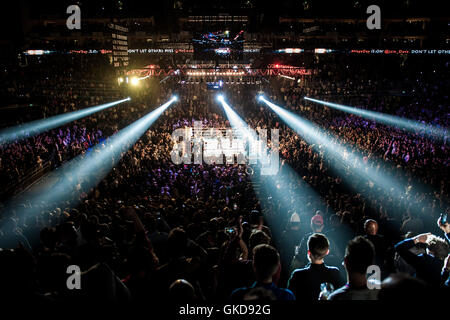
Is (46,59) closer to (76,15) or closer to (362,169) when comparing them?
(76,15)

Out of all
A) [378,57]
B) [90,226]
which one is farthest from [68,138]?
[378,57]

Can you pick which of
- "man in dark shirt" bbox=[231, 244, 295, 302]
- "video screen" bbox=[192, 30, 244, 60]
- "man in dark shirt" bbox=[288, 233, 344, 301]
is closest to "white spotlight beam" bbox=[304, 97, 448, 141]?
"video screen" bbox=[192, 30, 244, 60]

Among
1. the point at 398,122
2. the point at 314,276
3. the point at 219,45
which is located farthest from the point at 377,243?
the point at 398,122

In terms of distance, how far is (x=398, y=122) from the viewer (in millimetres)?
17016

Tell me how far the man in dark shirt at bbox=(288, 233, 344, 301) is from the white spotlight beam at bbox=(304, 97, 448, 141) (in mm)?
12971

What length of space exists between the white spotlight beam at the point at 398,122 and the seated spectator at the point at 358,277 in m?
13.2

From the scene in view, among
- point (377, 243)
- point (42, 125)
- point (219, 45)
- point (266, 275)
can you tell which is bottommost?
point (377, 243)

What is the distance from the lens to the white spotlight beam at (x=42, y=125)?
44.1 feet

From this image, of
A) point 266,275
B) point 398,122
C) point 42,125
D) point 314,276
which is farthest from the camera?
point 398,122

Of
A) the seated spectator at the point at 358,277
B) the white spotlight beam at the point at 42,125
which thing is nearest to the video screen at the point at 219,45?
the white spotlight beam at the point at 42,125

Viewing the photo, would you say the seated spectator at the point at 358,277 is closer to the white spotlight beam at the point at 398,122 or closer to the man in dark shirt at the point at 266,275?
the man in dark shirt at the point at 266,275

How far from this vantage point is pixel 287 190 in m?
8.58

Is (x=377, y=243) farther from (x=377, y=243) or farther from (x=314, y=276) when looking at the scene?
(x=314, y=276)

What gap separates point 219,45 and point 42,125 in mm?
9774
